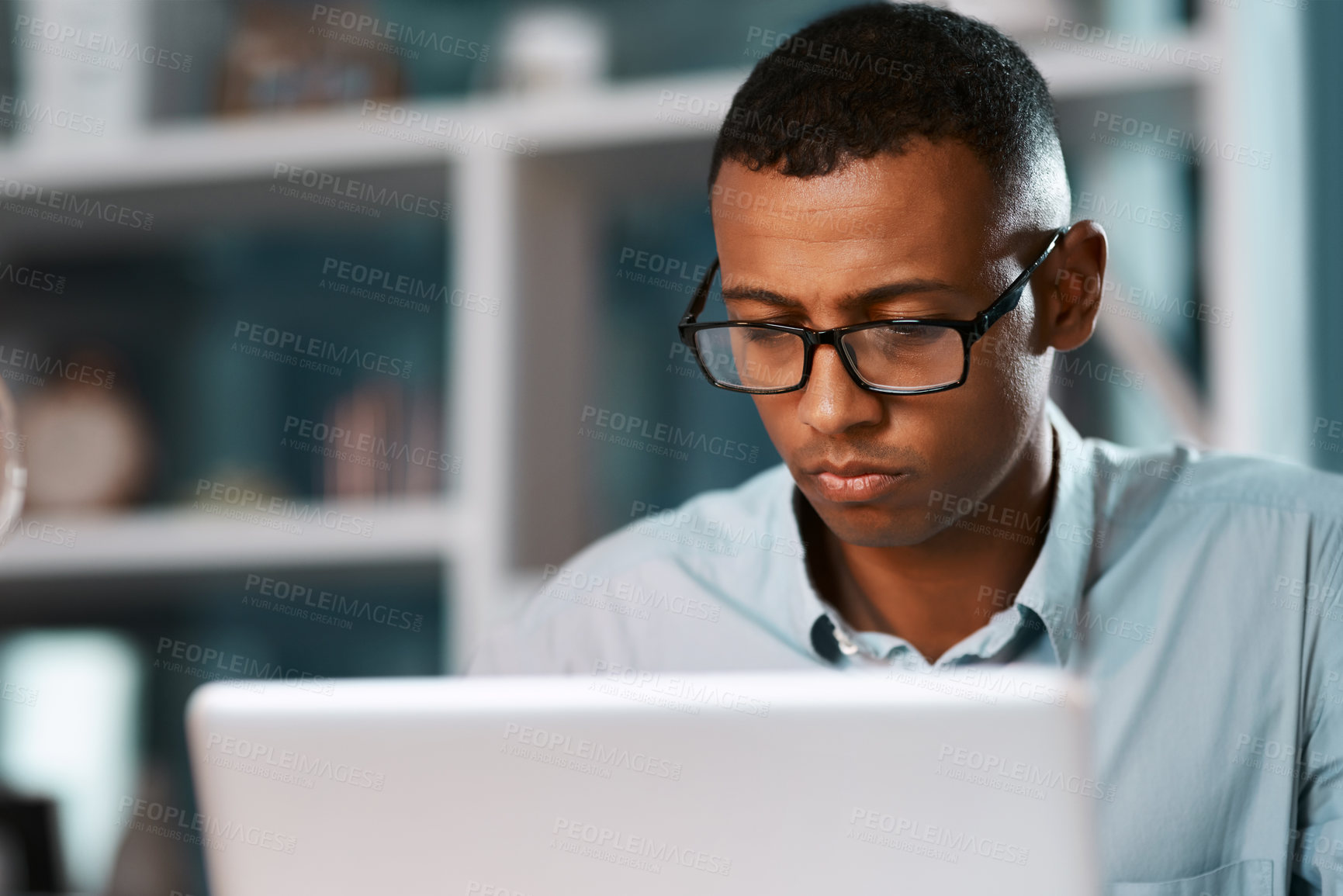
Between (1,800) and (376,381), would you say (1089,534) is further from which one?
(1,800)

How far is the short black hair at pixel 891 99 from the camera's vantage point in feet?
3.36

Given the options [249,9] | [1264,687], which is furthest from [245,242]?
[1264,687]

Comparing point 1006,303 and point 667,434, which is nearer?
point 1006,303

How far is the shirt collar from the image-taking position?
115 centimetres

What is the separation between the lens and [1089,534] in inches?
46.9

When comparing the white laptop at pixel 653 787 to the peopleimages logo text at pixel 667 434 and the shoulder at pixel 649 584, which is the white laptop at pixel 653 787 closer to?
the shoulder at pixel 649 584

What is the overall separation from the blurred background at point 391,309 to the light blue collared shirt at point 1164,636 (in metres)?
0.43

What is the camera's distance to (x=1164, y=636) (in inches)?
44.7

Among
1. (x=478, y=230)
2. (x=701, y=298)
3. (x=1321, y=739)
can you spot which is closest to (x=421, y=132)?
(x=478, y=230)

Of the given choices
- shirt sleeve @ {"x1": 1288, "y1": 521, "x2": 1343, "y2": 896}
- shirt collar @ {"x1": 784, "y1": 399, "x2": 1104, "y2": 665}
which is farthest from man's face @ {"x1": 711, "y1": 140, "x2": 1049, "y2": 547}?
shirt sleeve @ {"x1": 1288, "y1": 521, "x2": 1343, "y2": 896}

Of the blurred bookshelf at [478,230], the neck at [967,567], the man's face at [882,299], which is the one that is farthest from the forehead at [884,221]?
the blurred bookshelf at [478,230]

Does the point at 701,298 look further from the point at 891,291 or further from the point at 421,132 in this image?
the point at 421,132

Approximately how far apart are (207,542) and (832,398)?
1.28 m

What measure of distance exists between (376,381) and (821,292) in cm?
124
